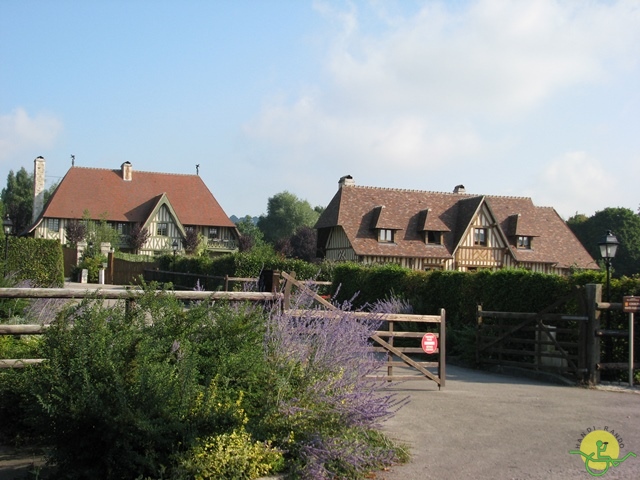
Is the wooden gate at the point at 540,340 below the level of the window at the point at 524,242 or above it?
below

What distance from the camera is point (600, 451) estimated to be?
7.27 meters

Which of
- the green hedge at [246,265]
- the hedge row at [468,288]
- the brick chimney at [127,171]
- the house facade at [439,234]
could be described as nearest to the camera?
the hedge row at [468,288]

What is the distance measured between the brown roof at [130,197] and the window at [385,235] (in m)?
20.6

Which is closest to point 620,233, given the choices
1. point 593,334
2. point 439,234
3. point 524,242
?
point 524,242

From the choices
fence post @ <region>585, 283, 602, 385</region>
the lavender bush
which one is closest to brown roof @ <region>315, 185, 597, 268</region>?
fence post @ <region>585, 283, 602, 385</region>

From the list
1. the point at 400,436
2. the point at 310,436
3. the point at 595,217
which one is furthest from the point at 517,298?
the point at 595,217

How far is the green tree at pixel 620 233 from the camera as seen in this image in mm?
64562

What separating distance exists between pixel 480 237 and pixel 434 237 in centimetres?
280

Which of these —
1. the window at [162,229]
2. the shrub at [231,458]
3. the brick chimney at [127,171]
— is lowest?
the shrub at [231,458]

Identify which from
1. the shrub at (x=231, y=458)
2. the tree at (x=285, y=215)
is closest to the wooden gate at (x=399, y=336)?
the shrub at (x=231, y=458)

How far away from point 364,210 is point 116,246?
806 inches

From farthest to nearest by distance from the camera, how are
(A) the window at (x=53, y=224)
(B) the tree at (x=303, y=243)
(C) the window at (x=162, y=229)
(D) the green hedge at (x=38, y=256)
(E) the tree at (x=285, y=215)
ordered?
(E) the tree at (x=285, y=215) < (B) the tree at (x=303, y=243) < (C) the window at (x=162, y=229) < (A) the window at (x=53, y=224) < (D) the green hedge at (x=38, y=256)

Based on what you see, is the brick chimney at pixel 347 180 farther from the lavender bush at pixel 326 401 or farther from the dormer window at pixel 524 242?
the lavender bush at pixel 326 401

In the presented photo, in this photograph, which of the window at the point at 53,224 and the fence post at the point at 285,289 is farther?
the window at the point at 53,224
